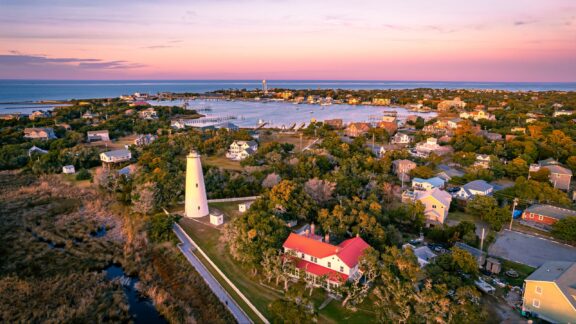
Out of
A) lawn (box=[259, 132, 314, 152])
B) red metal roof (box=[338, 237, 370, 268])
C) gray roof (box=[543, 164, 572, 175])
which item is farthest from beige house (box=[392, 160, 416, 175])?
lawn (box=[259, 132, 314, 152])

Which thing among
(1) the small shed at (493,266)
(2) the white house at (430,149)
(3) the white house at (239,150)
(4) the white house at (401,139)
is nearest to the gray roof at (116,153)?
(3) the white house at (239,150)

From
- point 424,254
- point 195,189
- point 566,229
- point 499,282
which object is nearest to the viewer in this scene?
point 499,282

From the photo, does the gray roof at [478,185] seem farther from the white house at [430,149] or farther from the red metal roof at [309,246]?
the red metal roof at [309,246]

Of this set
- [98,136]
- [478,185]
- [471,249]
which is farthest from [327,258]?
[98,136]

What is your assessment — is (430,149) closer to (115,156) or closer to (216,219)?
(216,219)

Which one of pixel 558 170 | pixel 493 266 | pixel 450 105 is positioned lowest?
pixel 493 266

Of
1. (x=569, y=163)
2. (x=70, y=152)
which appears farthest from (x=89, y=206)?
(x=569, y=163)

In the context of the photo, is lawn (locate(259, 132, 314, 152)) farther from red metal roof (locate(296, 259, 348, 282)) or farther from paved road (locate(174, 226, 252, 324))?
red metal roof (locate(296, 259, 348, 282))
